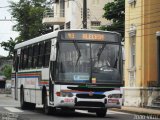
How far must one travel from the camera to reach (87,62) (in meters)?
22.4

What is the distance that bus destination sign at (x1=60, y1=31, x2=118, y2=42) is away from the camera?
2277cm

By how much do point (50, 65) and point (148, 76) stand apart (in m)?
13.7

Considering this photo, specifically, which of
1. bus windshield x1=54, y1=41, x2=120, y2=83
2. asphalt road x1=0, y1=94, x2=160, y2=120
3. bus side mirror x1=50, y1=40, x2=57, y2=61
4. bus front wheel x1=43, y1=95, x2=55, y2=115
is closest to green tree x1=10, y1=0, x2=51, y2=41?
asphalt road x1=0, y1=94, x2=160, y2=120

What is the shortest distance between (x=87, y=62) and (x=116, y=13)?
22.4m

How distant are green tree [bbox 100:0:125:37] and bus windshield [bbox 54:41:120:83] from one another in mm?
20963

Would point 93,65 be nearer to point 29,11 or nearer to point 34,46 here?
point 34,46

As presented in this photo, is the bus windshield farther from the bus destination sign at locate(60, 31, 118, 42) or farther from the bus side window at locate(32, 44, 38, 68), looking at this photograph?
the bus side window at locate(32, 44, 38, 68)

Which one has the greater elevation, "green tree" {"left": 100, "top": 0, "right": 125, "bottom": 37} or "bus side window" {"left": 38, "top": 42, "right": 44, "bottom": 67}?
"green tree" {"left": 100, "top": 0, "right": 125, "bottom": 37}

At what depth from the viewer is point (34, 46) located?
26.6 meters

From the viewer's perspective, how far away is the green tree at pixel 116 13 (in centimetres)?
4375

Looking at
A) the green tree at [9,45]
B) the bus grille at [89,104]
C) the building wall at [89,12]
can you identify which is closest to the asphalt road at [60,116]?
the bus grille at [89,104]

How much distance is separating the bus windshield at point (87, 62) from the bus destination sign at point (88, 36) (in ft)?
0.73

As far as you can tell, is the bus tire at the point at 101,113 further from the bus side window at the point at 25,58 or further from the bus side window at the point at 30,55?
the bus side window at the point at 25,58

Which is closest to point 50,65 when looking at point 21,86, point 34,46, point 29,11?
point 34,46
